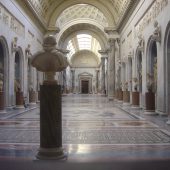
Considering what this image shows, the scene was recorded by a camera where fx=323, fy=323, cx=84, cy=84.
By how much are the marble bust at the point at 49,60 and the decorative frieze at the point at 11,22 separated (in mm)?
11856

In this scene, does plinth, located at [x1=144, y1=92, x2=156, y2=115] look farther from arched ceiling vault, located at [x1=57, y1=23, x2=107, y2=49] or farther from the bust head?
arched ceiling vault, located at [x1=57, y1=23, x2=107, y2=49]

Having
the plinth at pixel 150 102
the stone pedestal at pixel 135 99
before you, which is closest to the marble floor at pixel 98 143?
the plinth at pixel 150 102

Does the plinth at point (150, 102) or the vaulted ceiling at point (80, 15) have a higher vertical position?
the vaulted ceiling at point (80, 15)

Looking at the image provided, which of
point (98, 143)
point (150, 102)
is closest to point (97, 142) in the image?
point (98, 143)

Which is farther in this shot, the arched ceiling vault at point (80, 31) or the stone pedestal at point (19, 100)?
the arched ceiling vault at point (80, 31)

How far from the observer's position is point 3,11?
1723cm

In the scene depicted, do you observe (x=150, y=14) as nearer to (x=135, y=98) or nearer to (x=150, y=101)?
(x=135, y=98)

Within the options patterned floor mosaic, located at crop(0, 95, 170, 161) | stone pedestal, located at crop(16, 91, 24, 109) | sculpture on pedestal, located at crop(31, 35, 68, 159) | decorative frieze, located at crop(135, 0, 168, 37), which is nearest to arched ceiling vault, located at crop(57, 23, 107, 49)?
decorative frieze, located at crop(135, 0, 168, 37)

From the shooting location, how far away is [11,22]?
62.0 feet

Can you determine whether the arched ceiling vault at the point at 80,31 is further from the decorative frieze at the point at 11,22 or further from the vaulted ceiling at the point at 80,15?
the decorative frieze at the point at 11,22

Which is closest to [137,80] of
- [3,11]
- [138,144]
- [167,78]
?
[167,78]

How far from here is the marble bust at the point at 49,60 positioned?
5527 mm

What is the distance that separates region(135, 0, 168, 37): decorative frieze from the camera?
47.3ft

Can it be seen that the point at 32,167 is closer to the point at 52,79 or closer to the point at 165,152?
the point at 52,79
